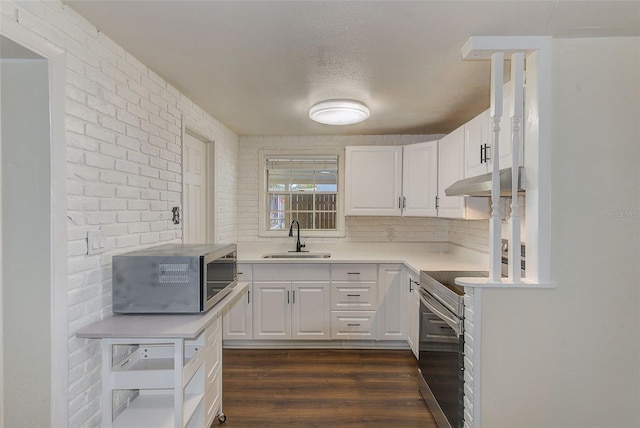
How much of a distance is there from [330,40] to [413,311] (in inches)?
88.6

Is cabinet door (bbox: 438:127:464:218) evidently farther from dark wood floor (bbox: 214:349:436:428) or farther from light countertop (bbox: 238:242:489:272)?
dark wood floor (bbox: 214:349:436:428)

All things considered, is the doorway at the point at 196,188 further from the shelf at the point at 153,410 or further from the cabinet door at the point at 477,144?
the cabinet door at the point at 477,144

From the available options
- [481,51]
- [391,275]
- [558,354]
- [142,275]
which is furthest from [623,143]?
[142,275]

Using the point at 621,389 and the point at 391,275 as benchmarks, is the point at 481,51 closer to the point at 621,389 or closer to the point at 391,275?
the point at 621,389

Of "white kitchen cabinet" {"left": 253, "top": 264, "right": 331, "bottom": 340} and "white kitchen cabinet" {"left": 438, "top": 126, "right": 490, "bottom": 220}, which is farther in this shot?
"white kitchen cabinet" {"left": 253, "top": 264, "right": 331, "bottom": 340}

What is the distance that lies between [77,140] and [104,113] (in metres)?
0.23

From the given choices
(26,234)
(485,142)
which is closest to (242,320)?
(26,234)

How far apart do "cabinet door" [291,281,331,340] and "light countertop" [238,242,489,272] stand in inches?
10.9

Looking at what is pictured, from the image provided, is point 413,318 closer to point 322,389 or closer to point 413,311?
point 413,311

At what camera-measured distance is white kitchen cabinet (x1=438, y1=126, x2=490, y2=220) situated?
8.35 ft

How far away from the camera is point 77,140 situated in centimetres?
140

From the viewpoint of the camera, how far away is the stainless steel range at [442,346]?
171 cm

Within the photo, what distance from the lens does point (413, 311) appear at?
2824 mm

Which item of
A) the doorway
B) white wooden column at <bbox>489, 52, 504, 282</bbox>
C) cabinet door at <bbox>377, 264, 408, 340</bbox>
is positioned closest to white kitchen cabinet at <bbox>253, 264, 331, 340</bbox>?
cabinet door at <bbox>377, 264, 408, 340</bbox>
